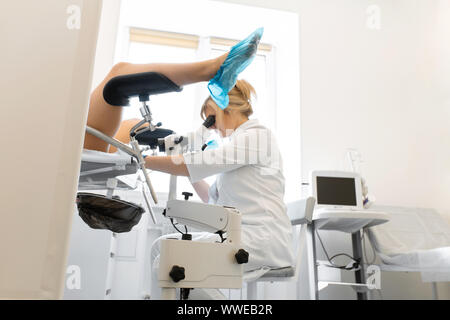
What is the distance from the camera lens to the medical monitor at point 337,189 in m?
2.16

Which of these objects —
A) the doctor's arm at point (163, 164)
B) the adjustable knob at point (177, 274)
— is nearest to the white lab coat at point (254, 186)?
the doctor's arm at point (163, 164)

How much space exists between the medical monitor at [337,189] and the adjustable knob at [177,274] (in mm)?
1445

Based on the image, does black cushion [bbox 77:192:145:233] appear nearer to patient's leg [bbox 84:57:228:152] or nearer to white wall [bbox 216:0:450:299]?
patient's leg [bbox 84:57:228:152]

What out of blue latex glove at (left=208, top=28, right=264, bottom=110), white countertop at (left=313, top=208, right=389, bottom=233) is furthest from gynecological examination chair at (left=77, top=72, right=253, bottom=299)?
white countertop at (left=313, top=208, right=389, bottom=233)

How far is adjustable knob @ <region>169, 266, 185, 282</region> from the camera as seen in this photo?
2.78 feet

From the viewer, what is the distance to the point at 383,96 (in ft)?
9.48

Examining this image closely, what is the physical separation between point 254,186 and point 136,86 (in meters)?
0.68

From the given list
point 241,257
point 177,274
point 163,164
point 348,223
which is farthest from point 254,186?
point 348,223

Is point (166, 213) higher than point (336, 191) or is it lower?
lower

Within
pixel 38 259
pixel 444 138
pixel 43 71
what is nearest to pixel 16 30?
pixel 43 71

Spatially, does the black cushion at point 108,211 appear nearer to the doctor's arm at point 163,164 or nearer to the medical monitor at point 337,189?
the doctor's arm at point 163,164

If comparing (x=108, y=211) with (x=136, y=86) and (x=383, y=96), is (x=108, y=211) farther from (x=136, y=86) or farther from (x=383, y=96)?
(x=383, y=96)

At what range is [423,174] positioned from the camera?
9.22 feet
